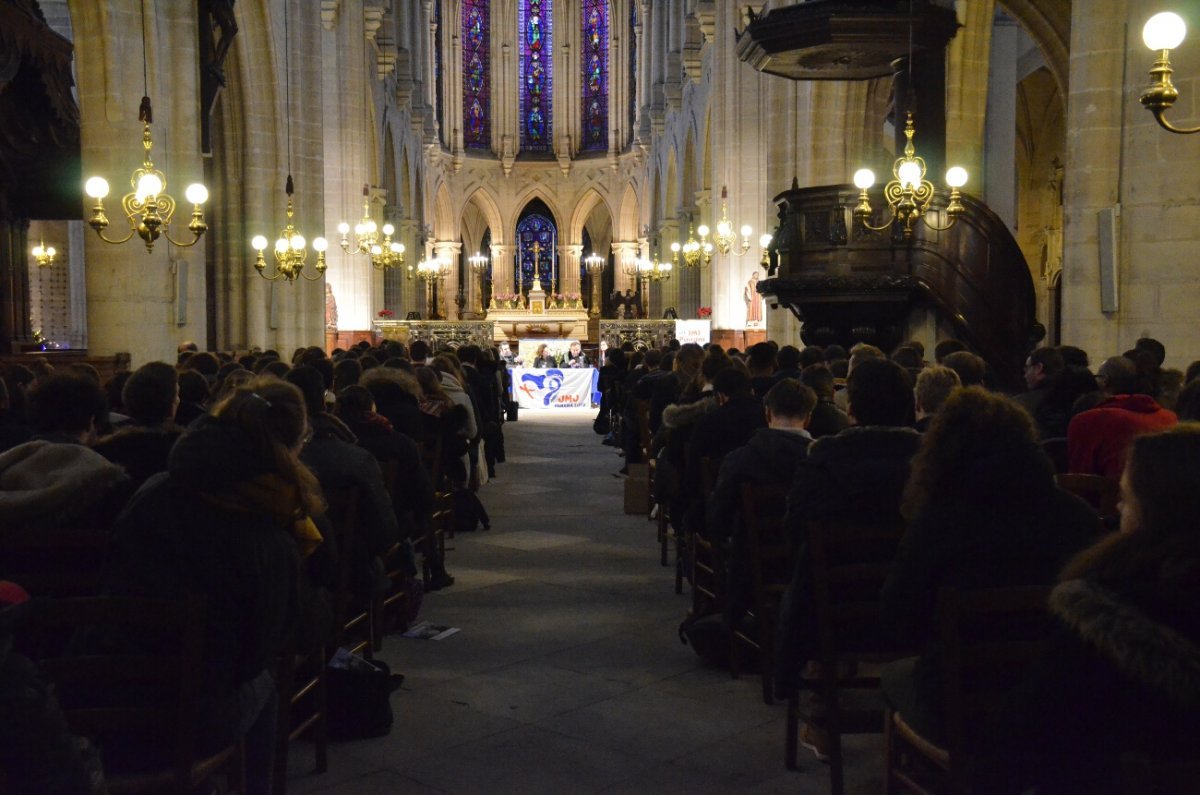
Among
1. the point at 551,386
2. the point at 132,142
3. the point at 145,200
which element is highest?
the point at 132,142

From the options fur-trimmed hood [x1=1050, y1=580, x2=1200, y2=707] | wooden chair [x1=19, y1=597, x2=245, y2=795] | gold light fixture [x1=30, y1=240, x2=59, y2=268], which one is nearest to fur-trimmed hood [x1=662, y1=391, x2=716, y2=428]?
wooden chair [x1=19, y1=597, x2=245, y2=795]

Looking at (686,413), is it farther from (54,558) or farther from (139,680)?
(139,680)

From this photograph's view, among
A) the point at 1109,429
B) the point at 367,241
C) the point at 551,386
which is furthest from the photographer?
the point at 551,386

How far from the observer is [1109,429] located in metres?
5.08

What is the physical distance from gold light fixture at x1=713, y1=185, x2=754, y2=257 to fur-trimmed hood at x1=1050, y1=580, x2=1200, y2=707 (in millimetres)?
22440

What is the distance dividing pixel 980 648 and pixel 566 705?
2.66m

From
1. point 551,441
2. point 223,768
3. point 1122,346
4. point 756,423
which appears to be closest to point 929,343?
A: point 1122,346

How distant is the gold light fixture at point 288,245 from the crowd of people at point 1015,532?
36.5ft

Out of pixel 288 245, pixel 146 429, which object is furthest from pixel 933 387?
pixel 288 245

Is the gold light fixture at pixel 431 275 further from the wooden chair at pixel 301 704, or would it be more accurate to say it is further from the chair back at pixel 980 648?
the chair back at pixel 980 648

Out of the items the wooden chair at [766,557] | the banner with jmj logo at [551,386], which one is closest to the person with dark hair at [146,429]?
the wooden chair at [766,557]

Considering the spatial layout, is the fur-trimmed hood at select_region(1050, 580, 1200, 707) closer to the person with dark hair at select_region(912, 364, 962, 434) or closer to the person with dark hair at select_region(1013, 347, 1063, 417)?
the person with dark hair at select_region(912, 364, 962, 434)

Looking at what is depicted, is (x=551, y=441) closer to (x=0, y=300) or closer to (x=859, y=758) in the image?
(x=0, y=300)

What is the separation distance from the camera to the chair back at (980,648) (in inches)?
112
